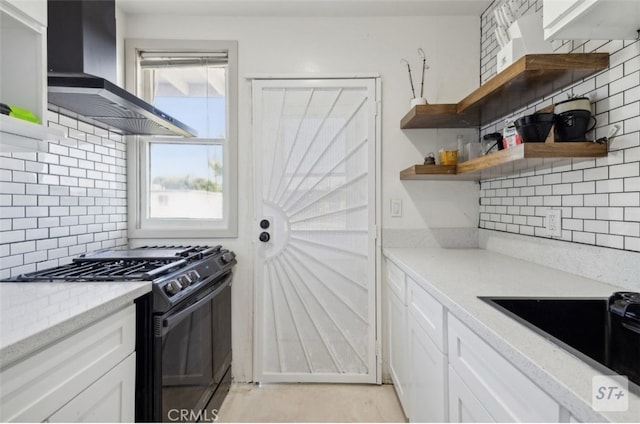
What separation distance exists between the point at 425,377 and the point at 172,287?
1154mm

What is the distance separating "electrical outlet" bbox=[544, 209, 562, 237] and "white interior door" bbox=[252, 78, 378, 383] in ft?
3.29

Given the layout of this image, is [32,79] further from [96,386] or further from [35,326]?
[96,386]

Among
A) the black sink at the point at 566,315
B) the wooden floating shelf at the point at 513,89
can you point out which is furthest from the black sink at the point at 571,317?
the wooden floating shelf at the point at 513,89

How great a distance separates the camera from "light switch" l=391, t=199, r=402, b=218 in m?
2.32

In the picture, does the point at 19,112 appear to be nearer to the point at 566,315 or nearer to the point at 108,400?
the point at 108,400

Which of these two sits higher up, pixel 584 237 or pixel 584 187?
pixel 584 187

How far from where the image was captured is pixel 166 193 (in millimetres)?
2410

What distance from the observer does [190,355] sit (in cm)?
162

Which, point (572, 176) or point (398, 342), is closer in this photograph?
point (572, 176)

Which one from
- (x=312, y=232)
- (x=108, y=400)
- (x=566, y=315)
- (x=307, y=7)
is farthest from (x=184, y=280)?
(x=307, y=7)

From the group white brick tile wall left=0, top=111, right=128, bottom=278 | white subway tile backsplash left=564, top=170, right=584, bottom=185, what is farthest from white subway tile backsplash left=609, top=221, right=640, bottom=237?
white brick tile wall left=0, top=111, right=128, bottom=278

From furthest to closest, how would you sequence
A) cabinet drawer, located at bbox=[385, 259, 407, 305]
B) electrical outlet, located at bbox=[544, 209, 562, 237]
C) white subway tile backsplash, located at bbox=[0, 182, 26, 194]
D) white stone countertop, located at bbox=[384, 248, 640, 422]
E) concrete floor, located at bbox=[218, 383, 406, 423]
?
1. concrete floor, located at bbox=[218, 383, 406, 423]
2. cabinet drawer, located at bbox=[385, 259, 407, 305]
3. electrical outlet, located at bbox=[544, 209, 562, 237]
4. white subway tile backsplash, located at bbox=[0, 182, 26, 194]
5. white stone countertop, located at bbox=[384, 248, 640, 422]

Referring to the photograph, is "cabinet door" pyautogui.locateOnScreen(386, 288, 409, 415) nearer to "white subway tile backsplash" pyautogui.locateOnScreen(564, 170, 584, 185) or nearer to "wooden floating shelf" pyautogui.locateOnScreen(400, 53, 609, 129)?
"white subway tile backsplash" pyautogui.locateOnScreen(564, 170, 584, 185)

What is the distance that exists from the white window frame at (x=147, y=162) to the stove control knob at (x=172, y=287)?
888 mm
